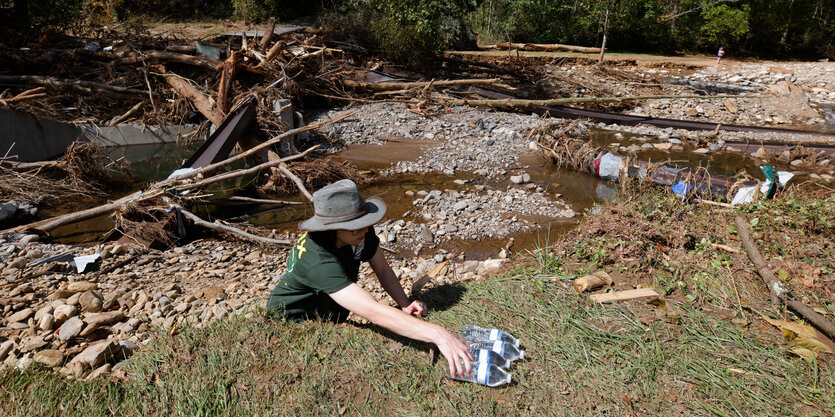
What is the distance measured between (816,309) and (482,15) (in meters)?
22.9

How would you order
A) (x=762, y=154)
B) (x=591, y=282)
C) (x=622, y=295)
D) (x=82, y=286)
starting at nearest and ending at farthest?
(x=622, y=295) → (x=591, y=282) → (x=82, y=286) → (x=762, y=154)

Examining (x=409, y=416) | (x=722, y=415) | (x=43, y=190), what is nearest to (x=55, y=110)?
(x=43, y=190)

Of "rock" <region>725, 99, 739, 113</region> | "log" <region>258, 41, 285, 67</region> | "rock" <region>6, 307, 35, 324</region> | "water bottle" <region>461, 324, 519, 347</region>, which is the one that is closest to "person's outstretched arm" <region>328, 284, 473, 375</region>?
"water bottle" <region>461, 324, 519, 347</region>

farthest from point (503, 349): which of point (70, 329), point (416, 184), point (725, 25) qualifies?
point (725, 25)

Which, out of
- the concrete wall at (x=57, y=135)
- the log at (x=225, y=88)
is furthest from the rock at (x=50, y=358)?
the log at (x=225, y=88)

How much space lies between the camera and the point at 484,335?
2.81m

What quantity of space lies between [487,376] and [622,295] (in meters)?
1.33

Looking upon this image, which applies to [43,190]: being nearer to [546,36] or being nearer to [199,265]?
[199,265]

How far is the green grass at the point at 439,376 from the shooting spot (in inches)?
92.8

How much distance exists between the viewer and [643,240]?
12.9ft

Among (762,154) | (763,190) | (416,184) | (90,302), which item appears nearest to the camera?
(90,302)

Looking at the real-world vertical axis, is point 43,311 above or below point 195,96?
below

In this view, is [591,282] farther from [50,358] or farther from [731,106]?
[731,106]

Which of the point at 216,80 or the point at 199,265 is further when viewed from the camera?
the point at 216,80
